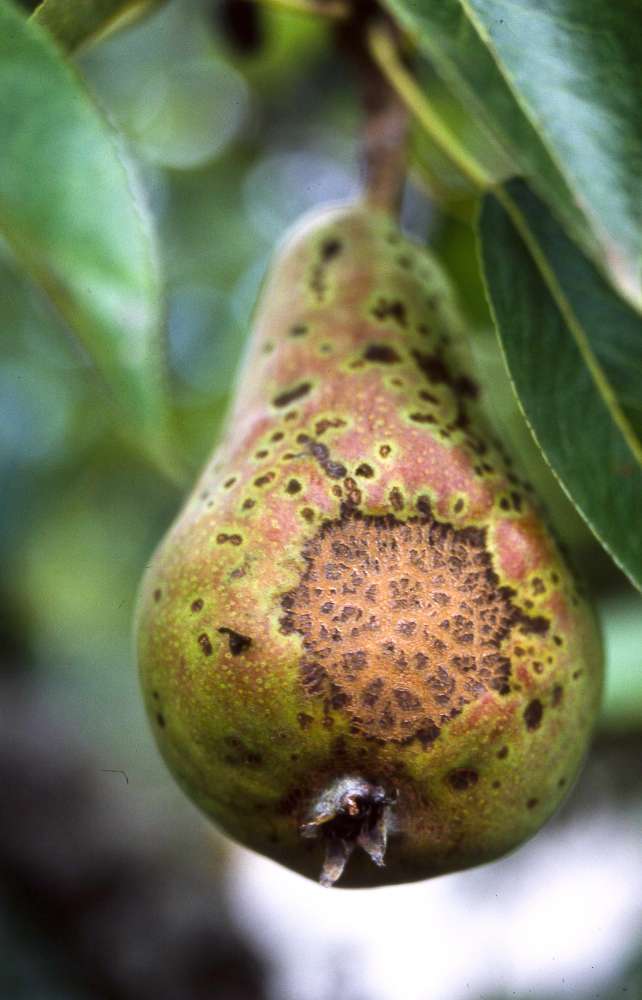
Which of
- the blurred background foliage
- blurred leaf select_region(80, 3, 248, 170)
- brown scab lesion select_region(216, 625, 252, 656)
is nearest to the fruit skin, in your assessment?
brown scab lesion select_region(216, 625, 252, 656)

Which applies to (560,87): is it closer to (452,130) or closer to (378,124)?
(378,124)

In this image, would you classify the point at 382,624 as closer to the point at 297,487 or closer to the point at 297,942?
the point at 297,487

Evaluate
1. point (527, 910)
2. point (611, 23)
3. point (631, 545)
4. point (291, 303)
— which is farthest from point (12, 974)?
point (611, 23)

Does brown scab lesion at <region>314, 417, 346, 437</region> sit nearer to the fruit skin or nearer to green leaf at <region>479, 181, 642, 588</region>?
the fruit skin

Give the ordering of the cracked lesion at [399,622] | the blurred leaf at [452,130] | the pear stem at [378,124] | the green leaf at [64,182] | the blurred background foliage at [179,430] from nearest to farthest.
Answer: the green leaf at [64,182], the cracked lesion at [399,622], the pear stem at [378,124], the blurred leaf at [452,130], the blurred background foliage at [179,430]

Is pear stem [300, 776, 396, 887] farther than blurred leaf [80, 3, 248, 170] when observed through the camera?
No

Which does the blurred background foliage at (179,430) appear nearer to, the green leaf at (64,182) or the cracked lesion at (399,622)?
the cracked lesion at (399,622)

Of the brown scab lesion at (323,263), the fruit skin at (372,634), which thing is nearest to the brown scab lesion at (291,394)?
the fruit skin at (372,634)
